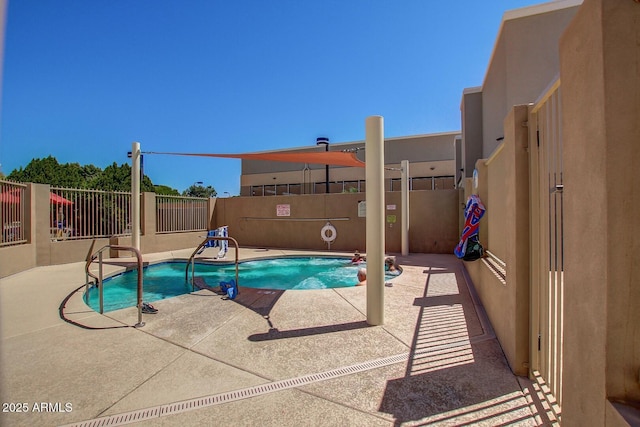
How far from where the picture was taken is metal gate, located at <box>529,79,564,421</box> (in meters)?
1.89

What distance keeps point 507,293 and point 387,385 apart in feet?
4.26

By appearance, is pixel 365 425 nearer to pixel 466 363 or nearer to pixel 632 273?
pixel 466 363

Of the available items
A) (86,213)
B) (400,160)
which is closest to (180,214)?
(86,213)

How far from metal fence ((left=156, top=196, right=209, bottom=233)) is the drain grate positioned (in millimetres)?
9107

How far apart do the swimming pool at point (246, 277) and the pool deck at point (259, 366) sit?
2.10m

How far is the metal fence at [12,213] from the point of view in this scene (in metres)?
6.31

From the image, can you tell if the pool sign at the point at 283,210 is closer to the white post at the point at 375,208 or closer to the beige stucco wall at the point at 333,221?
the beige stucco wall at the point at 333,221

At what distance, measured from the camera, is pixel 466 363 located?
248 centimetres

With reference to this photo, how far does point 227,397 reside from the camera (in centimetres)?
204

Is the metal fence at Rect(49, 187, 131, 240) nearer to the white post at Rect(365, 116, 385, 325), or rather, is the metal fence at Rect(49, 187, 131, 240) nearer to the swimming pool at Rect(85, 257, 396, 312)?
the swimming pool at Rect(85, 257, 396, 312)

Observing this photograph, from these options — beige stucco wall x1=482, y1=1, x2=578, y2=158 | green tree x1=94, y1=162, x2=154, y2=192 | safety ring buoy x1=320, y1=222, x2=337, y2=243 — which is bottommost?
safety ring buoy x1=320, y1=222, x2=337, y2=243

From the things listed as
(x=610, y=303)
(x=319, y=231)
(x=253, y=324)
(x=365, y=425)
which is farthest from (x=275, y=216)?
(x=610, y=303)

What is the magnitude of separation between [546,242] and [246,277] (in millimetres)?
6987

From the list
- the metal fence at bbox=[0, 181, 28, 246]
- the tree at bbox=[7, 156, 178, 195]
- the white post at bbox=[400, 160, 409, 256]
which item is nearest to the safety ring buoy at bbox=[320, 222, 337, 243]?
the white post at bbox=[400, 160, 409, 256]
